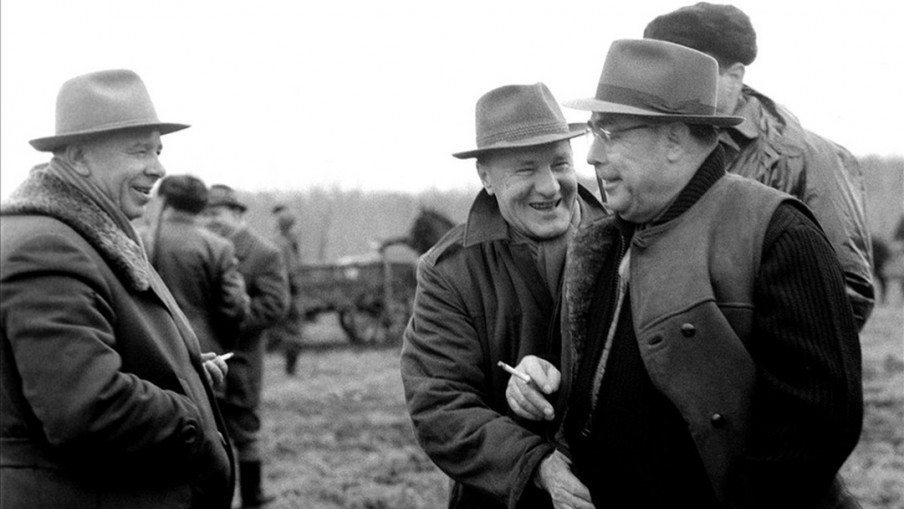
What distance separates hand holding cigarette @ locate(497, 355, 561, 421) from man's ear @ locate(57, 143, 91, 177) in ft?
4.76

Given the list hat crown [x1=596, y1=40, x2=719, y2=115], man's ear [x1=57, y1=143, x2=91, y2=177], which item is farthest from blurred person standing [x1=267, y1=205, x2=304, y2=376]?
hat crown [x1=596, y1=40, x2=719, y2=115]

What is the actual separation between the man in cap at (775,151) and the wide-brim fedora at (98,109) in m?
1.59

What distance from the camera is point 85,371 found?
3.10 metres

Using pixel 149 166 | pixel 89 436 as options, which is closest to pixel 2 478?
pixel 89 436

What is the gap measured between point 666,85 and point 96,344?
1.65 metres

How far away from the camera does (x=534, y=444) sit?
10.1ft

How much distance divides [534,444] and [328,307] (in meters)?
14.2

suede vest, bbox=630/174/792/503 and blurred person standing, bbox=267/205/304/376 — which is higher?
suede vest, bbox=630/174/792/503

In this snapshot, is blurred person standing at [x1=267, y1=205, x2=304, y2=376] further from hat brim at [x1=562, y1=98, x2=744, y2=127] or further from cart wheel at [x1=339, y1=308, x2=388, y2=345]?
hat brim at [x1=562, y1=98, x2=744, y2=127]

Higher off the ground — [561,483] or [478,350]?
[478,350]

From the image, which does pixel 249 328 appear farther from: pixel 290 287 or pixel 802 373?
pixel 802 373

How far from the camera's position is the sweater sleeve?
2.44 metres

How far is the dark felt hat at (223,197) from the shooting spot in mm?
8328

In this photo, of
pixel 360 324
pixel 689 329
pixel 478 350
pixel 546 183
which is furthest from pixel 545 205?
pixel 360 324
